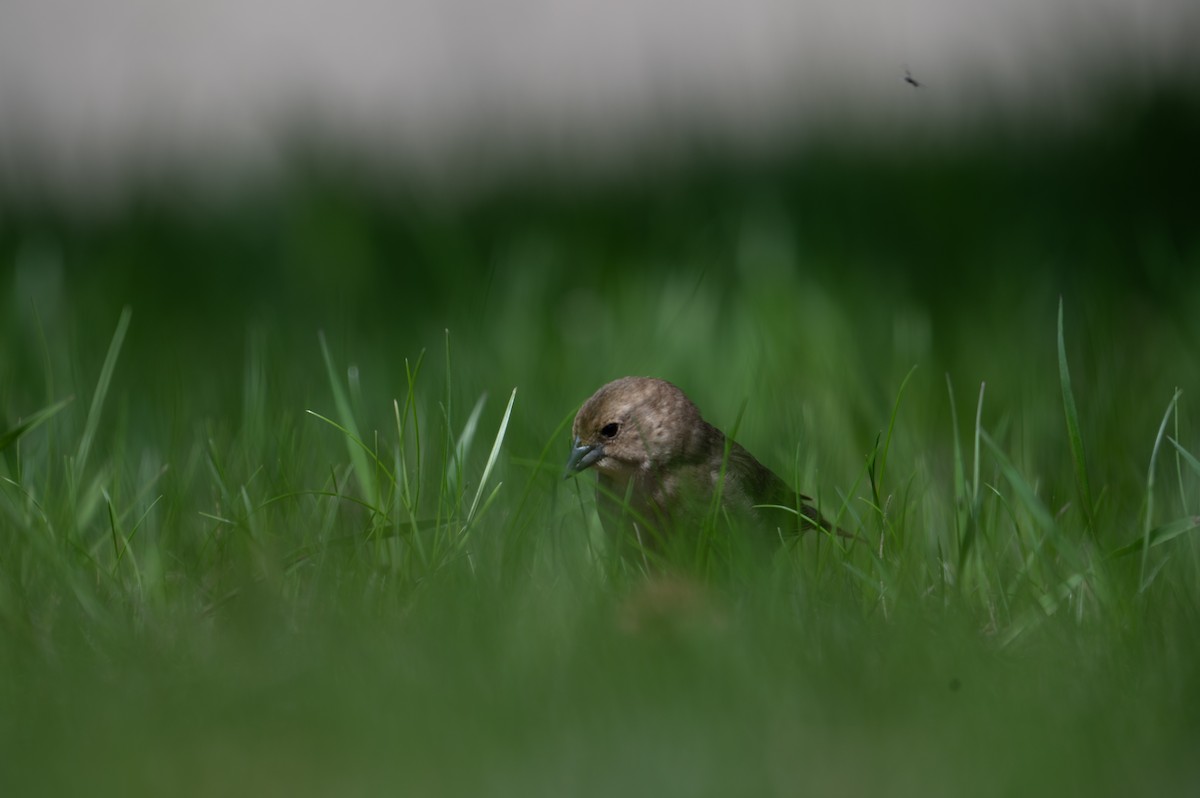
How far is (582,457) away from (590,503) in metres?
0.19

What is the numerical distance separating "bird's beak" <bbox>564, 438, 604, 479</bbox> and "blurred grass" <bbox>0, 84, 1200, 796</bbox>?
4.0 inches

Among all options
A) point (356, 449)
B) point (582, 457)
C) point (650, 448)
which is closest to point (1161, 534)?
point (650, 448)

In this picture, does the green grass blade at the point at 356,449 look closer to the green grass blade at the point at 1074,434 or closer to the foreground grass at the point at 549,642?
the foreground grass at the point at 549,642

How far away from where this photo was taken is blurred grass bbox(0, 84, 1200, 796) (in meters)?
2.05

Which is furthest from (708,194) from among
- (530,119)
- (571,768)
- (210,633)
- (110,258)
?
(571,768)

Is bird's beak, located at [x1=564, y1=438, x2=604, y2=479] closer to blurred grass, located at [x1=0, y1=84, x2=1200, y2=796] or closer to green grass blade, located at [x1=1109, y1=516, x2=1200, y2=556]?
blurred grass, located at [x1=0, y1=84, x2=1200, y2=796]

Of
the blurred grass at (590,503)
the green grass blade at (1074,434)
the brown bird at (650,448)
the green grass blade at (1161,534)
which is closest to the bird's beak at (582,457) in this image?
the brown bird at (650,448)

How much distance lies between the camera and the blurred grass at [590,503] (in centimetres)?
205

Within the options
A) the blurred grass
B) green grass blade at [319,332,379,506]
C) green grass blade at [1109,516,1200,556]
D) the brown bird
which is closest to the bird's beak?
the brown bird

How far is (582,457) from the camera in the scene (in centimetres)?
349

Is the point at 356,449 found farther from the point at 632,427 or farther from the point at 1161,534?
the point at 1161,534

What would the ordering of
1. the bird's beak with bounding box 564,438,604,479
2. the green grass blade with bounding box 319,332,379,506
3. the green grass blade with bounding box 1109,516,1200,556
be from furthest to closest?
1. the bird's beak with bounding box 564,438,604,479
2. the green grass blade with bounding box 319,332,379,506
3. the green grass blade with bounding box 1109,516,1200,556

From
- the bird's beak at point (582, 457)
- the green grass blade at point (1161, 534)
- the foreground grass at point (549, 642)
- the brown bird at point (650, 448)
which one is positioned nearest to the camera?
the foreground grass at point (549, 642)

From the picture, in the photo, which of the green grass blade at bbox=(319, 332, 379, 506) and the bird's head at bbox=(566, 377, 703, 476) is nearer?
the green grass blade at bbox=(319, 332, 379, 506)
